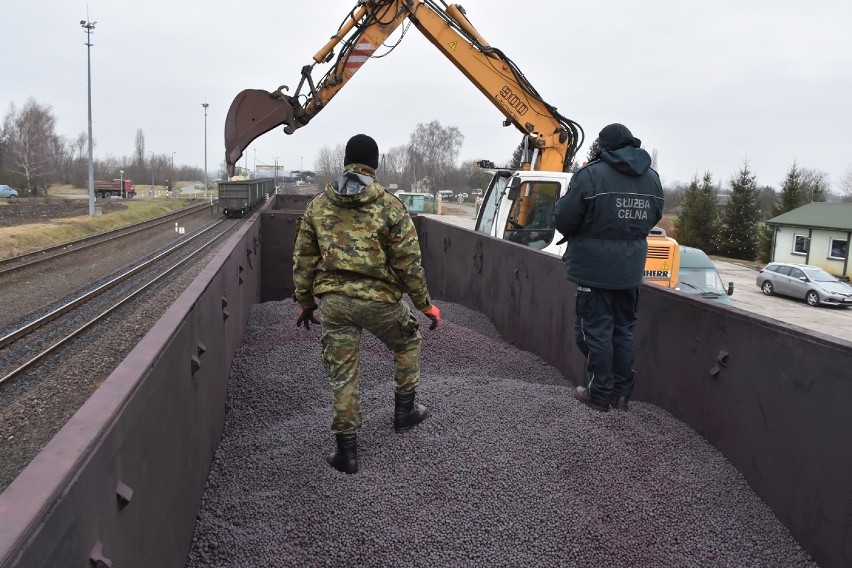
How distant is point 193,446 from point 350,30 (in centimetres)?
871

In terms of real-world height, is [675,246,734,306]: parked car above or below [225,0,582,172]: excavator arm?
below

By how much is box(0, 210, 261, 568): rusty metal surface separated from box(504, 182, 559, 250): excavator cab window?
19.5ft

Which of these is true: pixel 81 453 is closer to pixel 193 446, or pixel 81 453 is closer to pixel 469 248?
pixel 193 446

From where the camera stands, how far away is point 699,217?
44938mm

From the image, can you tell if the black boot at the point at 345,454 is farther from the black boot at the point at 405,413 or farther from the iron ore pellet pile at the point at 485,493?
the black boot at the point at 405,413

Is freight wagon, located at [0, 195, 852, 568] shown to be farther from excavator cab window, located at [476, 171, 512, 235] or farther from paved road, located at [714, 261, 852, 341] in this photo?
paved road, located at [714, 261, 852, 341]

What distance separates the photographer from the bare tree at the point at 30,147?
6375cm

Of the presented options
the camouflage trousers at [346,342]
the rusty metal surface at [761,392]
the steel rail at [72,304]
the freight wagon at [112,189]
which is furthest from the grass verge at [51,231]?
the freight wagon at [112,189]

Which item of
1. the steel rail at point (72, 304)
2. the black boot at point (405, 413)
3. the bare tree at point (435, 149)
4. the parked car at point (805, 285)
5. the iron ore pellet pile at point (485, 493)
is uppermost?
the bare tree at point (435, 149)

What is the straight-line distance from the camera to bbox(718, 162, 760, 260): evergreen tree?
141 feet

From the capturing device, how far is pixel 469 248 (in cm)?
834

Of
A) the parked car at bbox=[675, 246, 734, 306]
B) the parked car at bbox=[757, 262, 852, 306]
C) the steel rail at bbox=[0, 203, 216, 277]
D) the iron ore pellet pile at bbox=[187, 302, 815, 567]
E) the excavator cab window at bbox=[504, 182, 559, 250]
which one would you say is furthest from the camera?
the parked car at bbox=[757, 262, 852, 306]

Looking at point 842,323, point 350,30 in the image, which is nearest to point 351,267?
point 350,30

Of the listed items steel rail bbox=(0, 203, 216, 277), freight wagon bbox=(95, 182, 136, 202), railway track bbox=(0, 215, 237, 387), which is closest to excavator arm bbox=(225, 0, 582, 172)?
railway track bbox=(0, 215, 237, 387)
